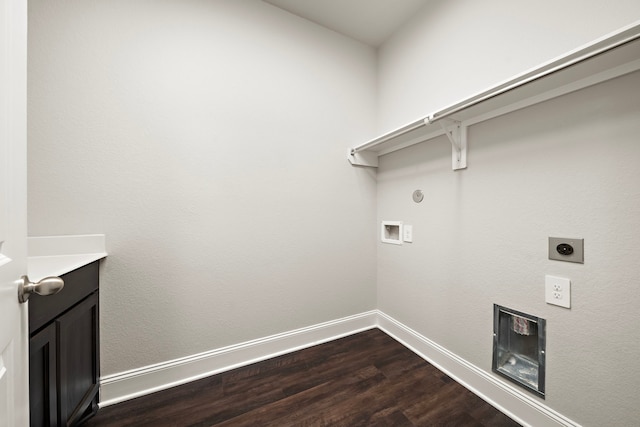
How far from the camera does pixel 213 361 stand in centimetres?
159

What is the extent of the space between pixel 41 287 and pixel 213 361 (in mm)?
1350

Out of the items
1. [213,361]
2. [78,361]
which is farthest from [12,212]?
[213,361]

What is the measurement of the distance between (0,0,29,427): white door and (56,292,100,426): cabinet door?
0.51 metres

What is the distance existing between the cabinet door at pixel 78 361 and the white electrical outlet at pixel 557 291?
7.12ft

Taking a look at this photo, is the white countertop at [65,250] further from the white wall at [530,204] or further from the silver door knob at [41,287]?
the white wall at [530,204]

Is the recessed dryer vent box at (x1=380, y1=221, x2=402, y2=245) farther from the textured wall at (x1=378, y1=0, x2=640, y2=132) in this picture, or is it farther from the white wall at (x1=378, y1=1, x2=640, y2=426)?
the textured wall at (x1=378, y1=0, x2=640, y2=132)

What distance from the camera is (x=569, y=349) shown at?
109 centimetres

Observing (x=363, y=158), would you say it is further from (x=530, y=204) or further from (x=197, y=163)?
(x=197, y=163)

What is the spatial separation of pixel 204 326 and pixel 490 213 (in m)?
1.93

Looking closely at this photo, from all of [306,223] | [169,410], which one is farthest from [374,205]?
[169,410]

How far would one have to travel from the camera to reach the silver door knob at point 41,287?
1.73 feet

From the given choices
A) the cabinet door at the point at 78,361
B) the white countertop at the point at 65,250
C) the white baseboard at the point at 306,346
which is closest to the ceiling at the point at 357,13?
the white countertop at the point at 65,250

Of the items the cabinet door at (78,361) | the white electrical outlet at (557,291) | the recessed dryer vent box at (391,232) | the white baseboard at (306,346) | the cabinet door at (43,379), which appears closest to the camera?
the cabinet door at (43,379)

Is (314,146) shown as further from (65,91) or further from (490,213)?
(65,91)
